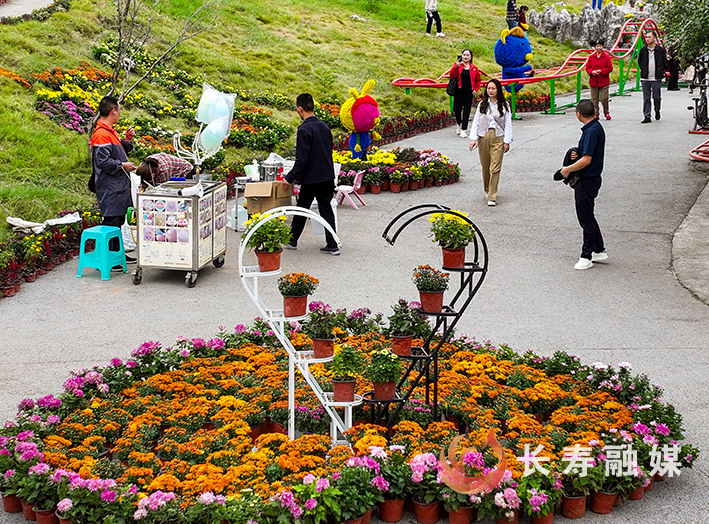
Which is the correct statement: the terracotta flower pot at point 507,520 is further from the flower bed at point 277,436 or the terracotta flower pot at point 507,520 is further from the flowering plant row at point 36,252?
the flowering plant row at point 36,252

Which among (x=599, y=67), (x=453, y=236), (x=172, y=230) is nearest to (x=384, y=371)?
(x=453, y=236)

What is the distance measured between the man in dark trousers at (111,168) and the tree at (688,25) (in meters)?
7.31

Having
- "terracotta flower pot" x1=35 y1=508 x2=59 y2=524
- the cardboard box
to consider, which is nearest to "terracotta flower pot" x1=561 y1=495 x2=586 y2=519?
"terracotta flower pot" x1=35 y1=508 x2=59 y2=524

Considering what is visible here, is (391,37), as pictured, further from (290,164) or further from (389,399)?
(389,399)

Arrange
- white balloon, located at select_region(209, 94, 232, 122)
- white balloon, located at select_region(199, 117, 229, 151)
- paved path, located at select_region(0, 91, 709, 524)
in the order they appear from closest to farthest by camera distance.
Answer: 1. paved path, located at select_region(0, 91, 709, 524)
2. white balloon, located at select_region(199, 117, 229, 151)
3. white balloon, located at select_region(209, 94, 232, 122)

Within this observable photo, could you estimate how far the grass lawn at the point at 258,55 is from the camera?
13.4 meters

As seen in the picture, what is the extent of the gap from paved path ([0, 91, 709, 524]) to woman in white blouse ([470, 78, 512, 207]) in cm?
86

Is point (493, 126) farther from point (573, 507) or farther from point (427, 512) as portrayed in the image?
point (427, 512)

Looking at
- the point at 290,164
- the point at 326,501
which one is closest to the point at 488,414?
the point at 326,501

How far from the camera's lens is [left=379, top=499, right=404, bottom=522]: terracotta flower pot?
4.97 m

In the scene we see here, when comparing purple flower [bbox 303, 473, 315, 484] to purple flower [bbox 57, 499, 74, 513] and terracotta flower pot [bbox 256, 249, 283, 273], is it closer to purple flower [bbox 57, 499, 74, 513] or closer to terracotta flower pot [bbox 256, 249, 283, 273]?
purple flower [bbox 57, 499, 74, 513]

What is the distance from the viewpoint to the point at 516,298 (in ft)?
29.8

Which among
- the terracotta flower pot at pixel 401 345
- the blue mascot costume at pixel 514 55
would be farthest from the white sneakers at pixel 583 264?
the blue mascot costume at pixel 514 55

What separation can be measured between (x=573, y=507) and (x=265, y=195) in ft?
22.5
